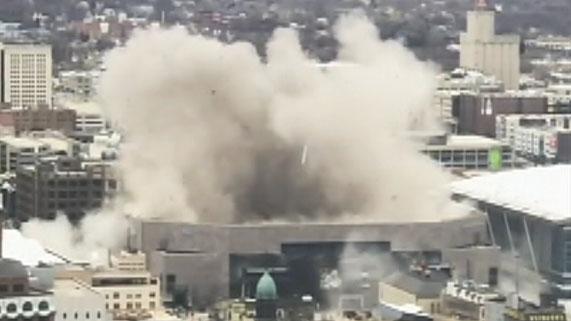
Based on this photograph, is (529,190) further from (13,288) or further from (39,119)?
(39,119)

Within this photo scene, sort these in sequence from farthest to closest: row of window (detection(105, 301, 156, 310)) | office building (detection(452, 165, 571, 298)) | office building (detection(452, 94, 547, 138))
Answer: office building (detection(452, 94, 547, 138)) < office building (detection(452, 165, 571, 298)) < row of window (detection(105, 301, 156, 310))

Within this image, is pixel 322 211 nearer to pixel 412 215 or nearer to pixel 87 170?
pixel 412 215

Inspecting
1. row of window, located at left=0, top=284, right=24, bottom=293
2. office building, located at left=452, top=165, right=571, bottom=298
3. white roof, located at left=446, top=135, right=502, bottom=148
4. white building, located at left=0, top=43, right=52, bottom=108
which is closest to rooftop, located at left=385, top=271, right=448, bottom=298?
office building, located at left=452, top=165, right=571, bottom=298

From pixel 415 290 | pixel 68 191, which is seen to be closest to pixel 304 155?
pixel 68 191

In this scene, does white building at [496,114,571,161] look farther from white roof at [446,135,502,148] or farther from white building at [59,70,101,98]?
white building at [59,70,101,98]

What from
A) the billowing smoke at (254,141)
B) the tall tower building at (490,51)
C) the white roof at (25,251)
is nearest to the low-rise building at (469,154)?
the billowing smoke at (254,141)

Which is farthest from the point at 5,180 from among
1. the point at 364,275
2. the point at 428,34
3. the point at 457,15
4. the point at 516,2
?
the point at 516,2
